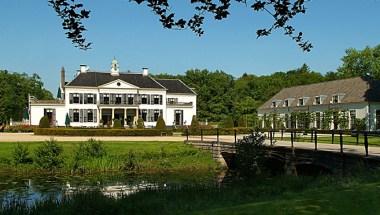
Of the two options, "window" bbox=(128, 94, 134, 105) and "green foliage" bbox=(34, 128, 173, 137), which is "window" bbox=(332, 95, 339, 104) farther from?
"window" bbox=(128, 94, 134, 105)

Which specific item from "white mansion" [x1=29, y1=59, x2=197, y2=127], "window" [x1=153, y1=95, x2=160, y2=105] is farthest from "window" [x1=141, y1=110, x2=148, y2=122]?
"window" [x1=153, y1=95, x2=160, y2=105]

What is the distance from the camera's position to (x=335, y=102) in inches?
2219

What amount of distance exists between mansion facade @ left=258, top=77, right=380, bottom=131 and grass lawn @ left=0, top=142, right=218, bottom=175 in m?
27.8

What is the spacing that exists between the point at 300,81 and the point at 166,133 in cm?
4993

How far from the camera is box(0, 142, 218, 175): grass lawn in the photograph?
23906 millimetres

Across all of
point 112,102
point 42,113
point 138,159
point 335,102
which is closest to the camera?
point 138,159

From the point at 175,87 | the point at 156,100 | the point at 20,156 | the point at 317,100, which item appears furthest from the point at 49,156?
the point at 175,87

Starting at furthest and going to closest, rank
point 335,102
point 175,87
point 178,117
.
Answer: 1. point 175,87
2. point 178,117
3. point 335,102

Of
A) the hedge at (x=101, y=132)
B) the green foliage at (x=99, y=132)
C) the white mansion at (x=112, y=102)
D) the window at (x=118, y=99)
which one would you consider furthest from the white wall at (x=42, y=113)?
the green foliage at (x=99, y=132)

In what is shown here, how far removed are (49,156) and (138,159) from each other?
14.5 ft

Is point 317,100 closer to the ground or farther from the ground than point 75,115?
farther from the ground

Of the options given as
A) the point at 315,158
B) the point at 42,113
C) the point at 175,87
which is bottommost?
the point at 315,158

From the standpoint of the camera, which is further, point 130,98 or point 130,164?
point 130,98

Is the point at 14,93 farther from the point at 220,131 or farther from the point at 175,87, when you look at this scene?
the point at 220,131
